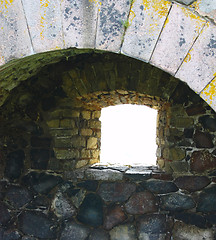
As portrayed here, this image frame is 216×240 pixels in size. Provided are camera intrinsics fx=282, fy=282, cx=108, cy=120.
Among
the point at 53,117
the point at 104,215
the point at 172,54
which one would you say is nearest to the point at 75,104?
the point at 53,117

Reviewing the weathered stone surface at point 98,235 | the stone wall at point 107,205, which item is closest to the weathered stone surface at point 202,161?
the stone wall at point 107,205

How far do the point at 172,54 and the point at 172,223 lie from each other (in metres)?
2.32

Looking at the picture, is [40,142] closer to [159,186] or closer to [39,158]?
[39,158]

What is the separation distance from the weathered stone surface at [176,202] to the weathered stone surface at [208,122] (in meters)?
0.87

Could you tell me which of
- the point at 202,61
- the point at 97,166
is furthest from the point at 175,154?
the point at 202,61

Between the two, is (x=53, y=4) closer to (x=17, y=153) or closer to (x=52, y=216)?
(x=17, y=153)

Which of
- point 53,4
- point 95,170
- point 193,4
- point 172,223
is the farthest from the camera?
point 95,170

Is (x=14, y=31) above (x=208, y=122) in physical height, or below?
above

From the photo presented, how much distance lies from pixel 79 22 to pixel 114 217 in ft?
8.11

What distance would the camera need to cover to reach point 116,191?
3.56 metres

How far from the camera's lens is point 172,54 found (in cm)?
186

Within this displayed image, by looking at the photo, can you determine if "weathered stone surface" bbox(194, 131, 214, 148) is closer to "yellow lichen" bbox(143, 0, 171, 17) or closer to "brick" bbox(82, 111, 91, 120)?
"brick" bbox(82, 111, 91, 120)

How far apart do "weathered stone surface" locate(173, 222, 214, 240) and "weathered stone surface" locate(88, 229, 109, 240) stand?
0.84 meters

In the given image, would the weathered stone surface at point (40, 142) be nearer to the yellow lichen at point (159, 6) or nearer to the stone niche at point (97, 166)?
the stone niche at point (97, 166)
